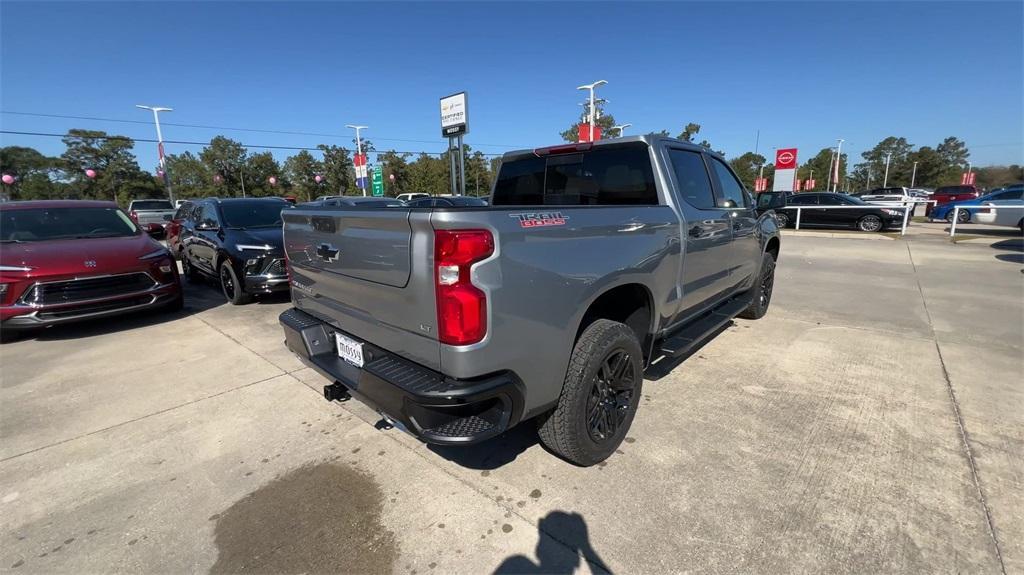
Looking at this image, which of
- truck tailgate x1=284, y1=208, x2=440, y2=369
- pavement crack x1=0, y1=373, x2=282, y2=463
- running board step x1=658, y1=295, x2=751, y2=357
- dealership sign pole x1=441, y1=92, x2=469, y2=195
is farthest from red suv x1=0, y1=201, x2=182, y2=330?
dealership sign pole x1=441, y1=92, x2=469, y2=195

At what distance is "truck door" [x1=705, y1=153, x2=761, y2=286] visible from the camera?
4113mm

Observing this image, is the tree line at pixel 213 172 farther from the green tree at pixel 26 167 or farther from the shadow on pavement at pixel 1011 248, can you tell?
the shadow on pavement at pixel 1011 248

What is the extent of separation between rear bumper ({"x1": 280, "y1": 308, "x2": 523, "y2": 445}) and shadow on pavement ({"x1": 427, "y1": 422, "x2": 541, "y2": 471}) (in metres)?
0.66

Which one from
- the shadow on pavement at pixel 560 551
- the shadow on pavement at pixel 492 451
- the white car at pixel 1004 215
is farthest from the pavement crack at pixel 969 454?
the white car at pixel 1004 215

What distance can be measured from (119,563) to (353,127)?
3981 centimetres

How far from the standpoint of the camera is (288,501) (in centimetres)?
240

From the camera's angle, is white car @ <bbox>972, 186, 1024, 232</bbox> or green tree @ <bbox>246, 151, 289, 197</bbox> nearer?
white car @ <bbox>972, 186, 1024, 232</bbox>

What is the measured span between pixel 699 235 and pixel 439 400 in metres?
2.51

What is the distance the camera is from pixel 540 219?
209cm

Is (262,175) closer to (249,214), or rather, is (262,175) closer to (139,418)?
(249,214)

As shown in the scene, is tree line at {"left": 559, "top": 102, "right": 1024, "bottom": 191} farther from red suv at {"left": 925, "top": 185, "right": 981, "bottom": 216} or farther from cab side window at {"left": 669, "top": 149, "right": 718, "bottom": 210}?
cab side window at {"left": 669, "top": 149, "right": 718, "bottom": 210}

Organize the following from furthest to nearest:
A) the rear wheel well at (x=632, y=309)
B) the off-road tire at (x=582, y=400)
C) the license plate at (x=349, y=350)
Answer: the rear wheel well at (x=632, y=309)
the license plate at (x=349, y=350)
the off-road tire at (x=582, y=400)

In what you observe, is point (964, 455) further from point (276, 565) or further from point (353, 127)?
point (353, 127)

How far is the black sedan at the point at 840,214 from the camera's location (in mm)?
15742
